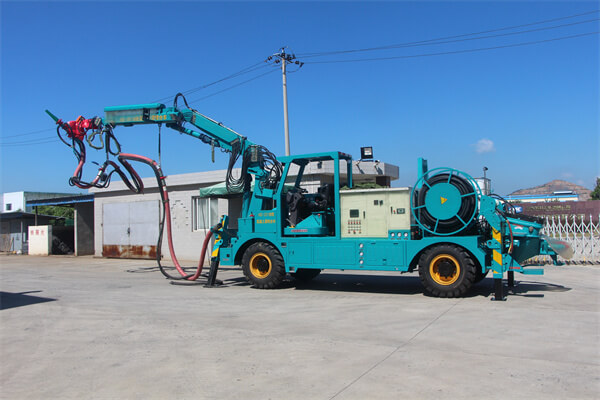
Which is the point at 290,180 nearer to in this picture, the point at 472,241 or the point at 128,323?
the point at 472,241

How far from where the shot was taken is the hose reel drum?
1001 cm

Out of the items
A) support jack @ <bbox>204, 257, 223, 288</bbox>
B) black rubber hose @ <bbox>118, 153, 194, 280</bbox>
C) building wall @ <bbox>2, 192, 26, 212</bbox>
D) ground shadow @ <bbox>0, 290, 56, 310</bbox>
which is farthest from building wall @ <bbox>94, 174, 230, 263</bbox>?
building wall @ <bbox>2, 192, 26, 212</bbox>

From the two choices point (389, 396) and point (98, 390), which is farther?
point (98, 390)

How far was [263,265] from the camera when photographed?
12023 millimetres

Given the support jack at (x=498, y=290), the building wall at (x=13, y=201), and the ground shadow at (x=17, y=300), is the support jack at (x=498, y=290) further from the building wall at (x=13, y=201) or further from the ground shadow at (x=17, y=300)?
the building wall at (x=13, y=201)

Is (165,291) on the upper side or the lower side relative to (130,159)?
lower

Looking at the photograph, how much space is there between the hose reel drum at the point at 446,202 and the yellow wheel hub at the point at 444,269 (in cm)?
56

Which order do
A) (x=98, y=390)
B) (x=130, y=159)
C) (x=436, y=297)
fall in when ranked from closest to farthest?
(x=98, y=390), (x=436, y=297), (x=130, y=159)

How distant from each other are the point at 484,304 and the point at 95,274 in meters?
12.9

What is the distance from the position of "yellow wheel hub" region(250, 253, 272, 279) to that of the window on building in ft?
27.0

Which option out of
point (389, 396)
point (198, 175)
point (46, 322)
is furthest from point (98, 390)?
point (198, 175)

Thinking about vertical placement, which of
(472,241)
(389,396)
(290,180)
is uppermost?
(290,180)

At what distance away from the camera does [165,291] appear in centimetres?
1188

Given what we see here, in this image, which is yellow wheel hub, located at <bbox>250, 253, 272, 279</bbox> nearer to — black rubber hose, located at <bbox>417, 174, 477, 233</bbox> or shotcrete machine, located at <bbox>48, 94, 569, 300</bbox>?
shotcrete machine, located at <bbox>48, 94, 569, 300</bbox>
